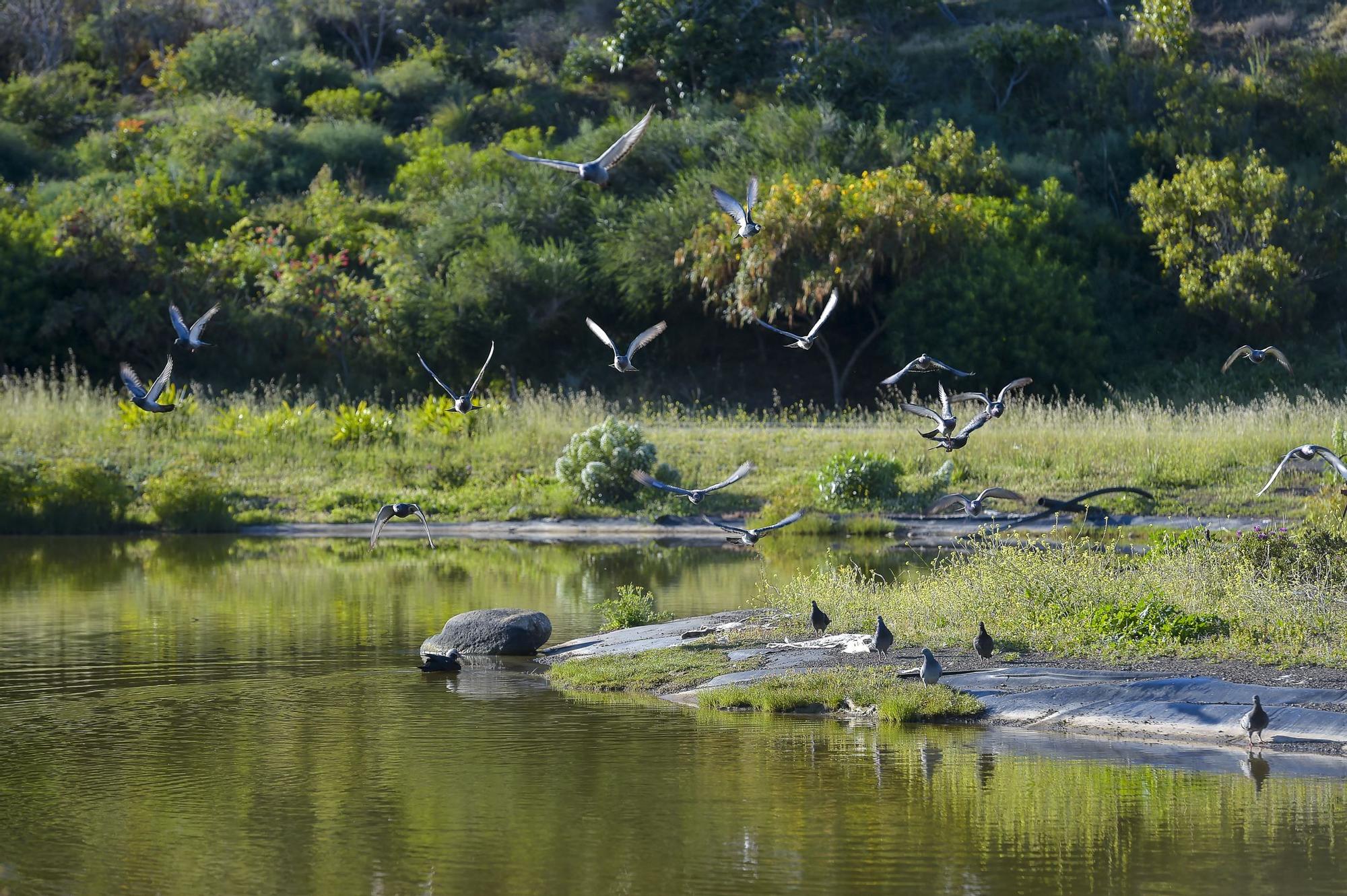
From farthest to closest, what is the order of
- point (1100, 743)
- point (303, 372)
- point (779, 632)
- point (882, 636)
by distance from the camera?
point (303, 372) → point (779, 632) → point (882, 636) → point (1100, 743)

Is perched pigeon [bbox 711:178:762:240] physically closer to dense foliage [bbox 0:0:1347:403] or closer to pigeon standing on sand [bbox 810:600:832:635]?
pigeon standing on sand [bbox 810:600:832:635]

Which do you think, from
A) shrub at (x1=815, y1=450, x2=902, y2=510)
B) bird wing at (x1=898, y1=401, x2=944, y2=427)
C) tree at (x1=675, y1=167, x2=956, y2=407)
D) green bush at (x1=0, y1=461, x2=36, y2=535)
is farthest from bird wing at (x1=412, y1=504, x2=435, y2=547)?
tree at (x1=675, y1=167, x2=956, y2=407)

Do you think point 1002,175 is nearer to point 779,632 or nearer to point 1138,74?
point 1138,74

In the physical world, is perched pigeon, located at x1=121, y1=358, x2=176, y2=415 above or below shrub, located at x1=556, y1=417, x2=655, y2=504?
above

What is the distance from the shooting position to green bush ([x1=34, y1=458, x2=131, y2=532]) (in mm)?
28500

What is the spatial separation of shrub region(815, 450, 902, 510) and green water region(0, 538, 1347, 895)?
12215 mm

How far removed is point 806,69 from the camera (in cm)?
4791

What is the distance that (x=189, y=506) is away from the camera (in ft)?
93.5

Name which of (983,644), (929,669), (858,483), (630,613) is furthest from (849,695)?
(858,483)

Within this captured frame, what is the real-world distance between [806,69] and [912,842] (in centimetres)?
4009

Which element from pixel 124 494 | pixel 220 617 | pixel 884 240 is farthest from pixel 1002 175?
pixel 220 617

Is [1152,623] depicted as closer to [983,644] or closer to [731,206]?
[983,644]

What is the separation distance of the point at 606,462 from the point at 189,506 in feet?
22.5

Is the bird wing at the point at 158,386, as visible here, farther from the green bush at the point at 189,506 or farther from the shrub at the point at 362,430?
the shrub at the point at 362,430
